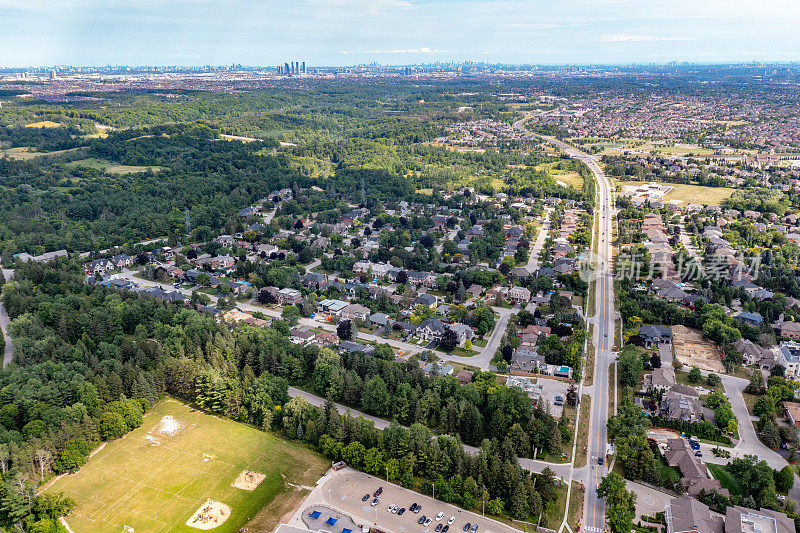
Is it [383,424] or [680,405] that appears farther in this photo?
[383,424]

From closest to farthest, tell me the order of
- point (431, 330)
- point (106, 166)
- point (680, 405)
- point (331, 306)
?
1. point (680, 405)
2. point (431, 330)
3. point (331, 306)
4. point (106, 166)

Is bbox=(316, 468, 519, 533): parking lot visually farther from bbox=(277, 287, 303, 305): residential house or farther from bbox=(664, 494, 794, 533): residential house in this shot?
bbox=(277, 287, 303, 305): residential house

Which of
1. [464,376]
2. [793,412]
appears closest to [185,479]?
[464,376]

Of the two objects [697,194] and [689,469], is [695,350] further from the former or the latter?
[697,194]

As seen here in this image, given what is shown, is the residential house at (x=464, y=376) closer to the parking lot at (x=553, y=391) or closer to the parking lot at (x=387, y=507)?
the parking lot at (x=553, y=391)

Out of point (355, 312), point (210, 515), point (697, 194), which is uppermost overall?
point (697, 194)

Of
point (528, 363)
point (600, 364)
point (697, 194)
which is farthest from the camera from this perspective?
point (697, 194)

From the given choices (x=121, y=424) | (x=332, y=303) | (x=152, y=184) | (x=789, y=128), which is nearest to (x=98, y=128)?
(x=152, y=184)

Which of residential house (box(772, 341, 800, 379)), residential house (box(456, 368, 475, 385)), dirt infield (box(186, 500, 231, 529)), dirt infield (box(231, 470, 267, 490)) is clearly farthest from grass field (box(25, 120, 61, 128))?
residential house (box(772, 341, 800, 379))
